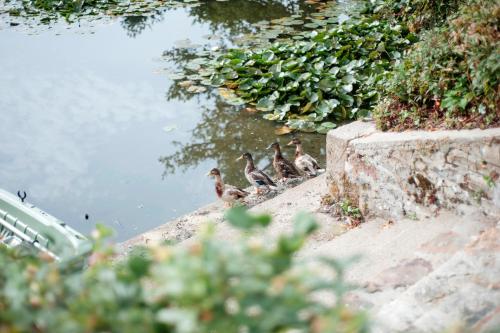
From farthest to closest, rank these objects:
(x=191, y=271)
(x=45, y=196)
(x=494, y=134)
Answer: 1. (x=45, y=196)
2. (x=494, y=134)
3. (x=191, y=271)

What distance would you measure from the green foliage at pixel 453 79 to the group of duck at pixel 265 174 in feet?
6.52

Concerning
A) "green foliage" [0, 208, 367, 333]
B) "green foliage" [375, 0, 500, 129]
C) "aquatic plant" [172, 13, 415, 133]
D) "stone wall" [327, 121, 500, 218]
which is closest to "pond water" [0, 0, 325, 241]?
"aquatic plant" [172, 13, 415, 133]

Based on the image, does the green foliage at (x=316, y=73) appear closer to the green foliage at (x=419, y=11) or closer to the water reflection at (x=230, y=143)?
the water reflection at (x=230, y=143)

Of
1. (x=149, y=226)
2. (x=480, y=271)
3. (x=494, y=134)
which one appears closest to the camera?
(x=480, y=271)

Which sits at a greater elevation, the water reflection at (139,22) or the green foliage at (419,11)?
the green foliage at (419,11)

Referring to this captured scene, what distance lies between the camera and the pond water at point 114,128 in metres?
7.11

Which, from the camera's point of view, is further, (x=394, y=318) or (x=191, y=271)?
(x=394, y=318)

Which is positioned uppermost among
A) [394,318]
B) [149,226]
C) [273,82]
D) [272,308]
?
[272,308]

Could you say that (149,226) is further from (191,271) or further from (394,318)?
(191,271)

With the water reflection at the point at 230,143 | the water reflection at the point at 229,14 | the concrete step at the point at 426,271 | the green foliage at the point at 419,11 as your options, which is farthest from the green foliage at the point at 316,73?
the concrete step at the point at 426,271

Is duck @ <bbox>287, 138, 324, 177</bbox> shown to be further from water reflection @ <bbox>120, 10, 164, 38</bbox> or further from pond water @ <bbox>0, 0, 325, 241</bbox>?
water reflection @ <bbox>120, 10, 164, 38</bbox>

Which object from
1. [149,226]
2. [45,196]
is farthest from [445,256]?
[45,196]

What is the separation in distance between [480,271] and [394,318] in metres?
0.53

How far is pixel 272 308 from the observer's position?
1.28 m
